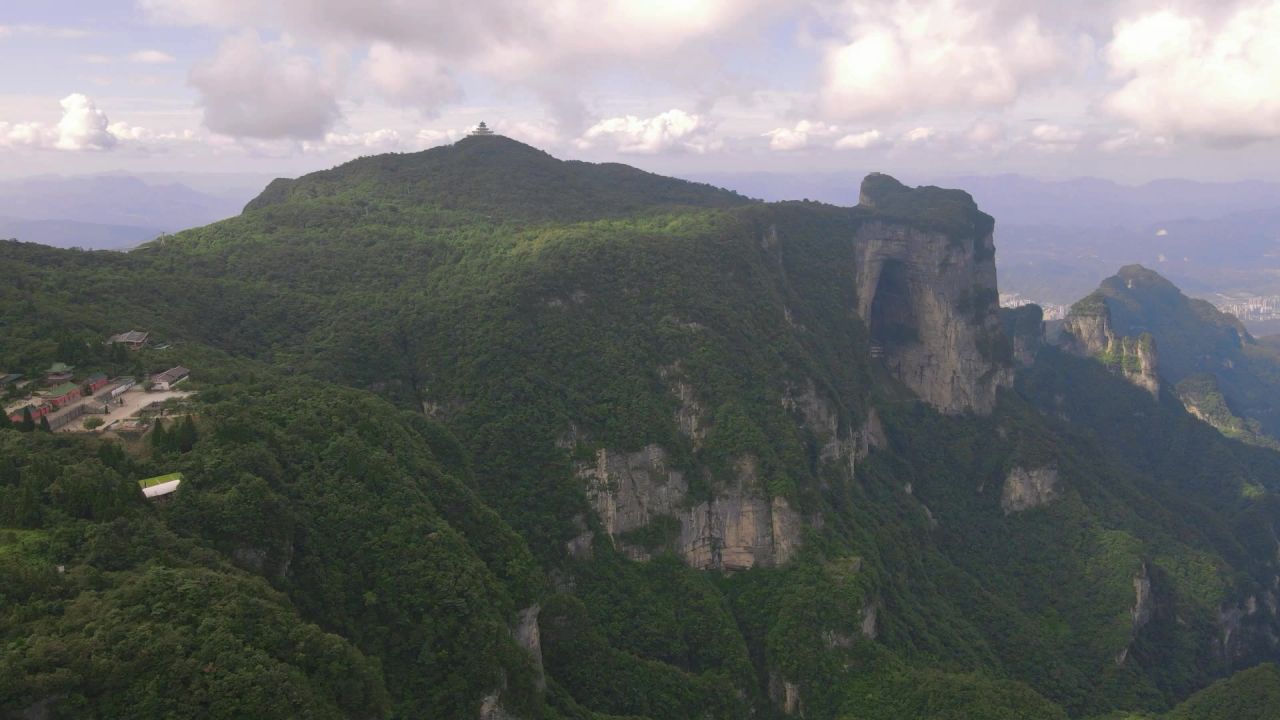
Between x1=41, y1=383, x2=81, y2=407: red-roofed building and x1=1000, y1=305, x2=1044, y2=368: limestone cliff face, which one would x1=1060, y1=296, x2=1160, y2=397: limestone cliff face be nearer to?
x1=1000, y1=305, x2=1044, y2=368: limestone cliff face

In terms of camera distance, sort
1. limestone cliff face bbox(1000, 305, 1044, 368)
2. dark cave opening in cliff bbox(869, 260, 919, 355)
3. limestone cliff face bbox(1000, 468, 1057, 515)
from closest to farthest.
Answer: limestone cliff face bbox(1000, 468, 1057, 515) → dark cave opening in cliff bbox(869, 260, 919, 355) → limestone cliff face bbox(1000, 305, 1044, 368)

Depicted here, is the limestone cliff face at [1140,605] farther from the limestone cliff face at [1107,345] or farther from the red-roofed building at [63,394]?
the red-roofed building at [63,394]

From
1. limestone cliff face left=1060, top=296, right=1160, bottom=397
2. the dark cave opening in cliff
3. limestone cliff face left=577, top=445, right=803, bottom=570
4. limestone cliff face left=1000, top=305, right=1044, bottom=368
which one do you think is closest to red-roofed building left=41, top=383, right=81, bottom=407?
limestone cliff face left=577, top=445, right=803, bottom=570

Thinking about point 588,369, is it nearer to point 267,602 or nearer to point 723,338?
point 723,338

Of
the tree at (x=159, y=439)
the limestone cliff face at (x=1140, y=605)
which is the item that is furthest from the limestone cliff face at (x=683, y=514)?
the limestone cliff face at (x=1140, y=605)

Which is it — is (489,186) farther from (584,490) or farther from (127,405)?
(127,405)

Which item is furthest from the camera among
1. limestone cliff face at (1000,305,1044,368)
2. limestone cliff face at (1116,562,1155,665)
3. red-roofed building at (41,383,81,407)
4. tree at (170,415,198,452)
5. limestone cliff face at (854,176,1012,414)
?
limestone cliff face at (1000,305,1044,368)
